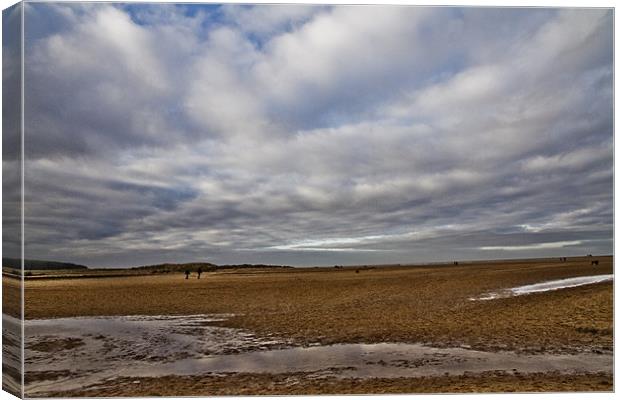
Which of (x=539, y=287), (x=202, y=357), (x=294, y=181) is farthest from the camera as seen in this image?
(x=539, y=287)

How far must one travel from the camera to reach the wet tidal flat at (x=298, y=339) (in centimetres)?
887

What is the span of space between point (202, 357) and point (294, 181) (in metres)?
3.36

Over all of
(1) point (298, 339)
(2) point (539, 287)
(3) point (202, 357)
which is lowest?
(3) point (202, 357)

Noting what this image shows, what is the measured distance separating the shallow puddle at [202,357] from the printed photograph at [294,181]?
0.04 m

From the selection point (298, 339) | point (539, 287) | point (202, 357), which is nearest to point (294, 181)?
point (298, 339)

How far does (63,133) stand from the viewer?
348 inches

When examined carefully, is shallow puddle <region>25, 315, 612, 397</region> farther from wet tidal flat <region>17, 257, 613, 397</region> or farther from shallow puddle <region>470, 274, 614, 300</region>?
shallow puddle <region>470, 274, 614, 300</region>

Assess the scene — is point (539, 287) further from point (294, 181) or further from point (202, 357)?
point (202, 357)

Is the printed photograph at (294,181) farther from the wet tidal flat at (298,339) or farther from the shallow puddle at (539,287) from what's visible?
the shallow puddle at (539,287)

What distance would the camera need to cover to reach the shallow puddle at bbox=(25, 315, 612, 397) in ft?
29.1

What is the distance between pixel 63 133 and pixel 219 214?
284 centimetres

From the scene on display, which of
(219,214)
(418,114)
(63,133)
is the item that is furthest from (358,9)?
(63,133)

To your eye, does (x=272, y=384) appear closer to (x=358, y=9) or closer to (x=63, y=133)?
(x=63, y=133)

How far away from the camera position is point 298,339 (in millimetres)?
9648
